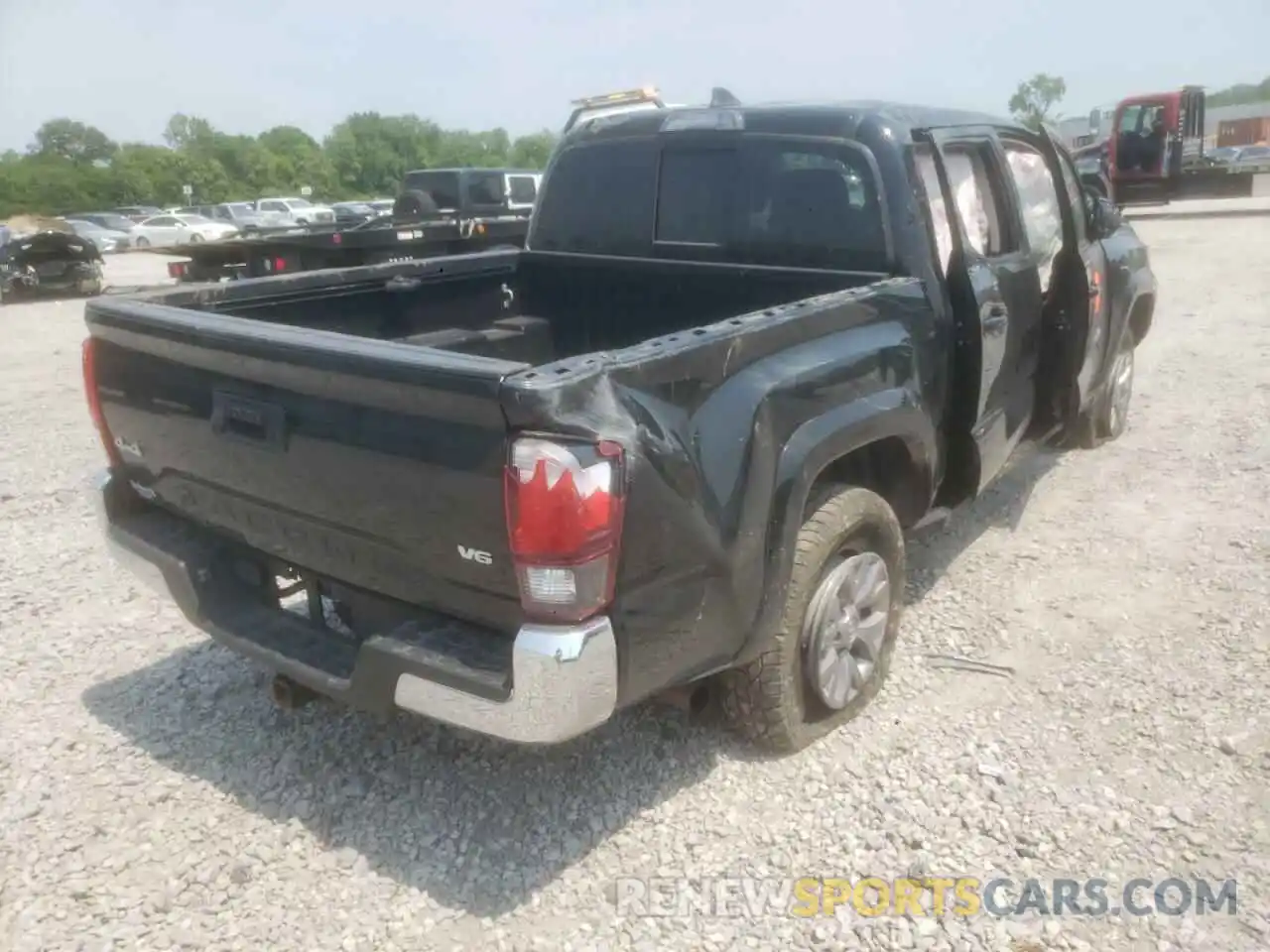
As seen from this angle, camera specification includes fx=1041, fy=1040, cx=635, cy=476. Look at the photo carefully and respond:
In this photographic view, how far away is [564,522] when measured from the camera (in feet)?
7.44

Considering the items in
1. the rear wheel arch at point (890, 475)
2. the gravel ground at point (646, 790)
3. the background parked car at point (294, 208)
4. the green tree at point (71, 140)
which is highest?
the green tree at point (71, 140)

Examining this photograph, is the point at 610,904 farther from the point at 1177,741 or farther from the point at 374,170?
the point at 374,170

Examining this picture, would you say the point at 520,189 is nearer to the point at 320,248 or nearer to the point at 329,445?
the point at 320,248

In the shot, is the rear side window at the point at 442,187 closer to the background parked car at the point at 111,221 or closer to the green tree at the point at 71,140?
the background parked car at the point at 111,221

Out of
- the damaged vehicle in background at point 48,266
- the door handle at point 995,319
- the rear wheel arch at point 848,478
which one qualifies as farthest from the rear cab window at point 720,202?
the damaged vehicle in background at point 48,266

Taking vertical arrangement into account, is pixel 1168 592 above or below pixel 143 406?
below

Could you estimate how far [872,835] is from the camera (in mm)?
2920

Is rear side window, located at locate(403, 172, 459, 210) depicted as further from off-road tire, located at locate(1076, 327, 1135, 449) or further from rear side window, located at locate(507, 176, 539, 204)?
off-road tire, located at locate(1076, 327, 1135, 449)

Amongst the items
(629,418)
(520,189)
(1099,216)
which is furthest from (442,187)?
(629,418)

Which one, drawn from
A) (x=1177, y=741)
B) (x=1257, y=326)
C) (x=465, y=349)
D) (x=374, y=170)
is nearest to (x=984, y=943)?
(x=1177, y=741)

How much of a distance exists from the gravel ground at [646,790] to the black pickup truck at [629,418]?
12.2 inches

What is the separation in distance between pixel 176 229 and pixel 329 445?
35.1 m

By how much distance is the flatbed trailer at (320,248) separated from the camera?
36.4 ft

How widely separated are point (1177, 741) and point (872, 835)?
112cm
